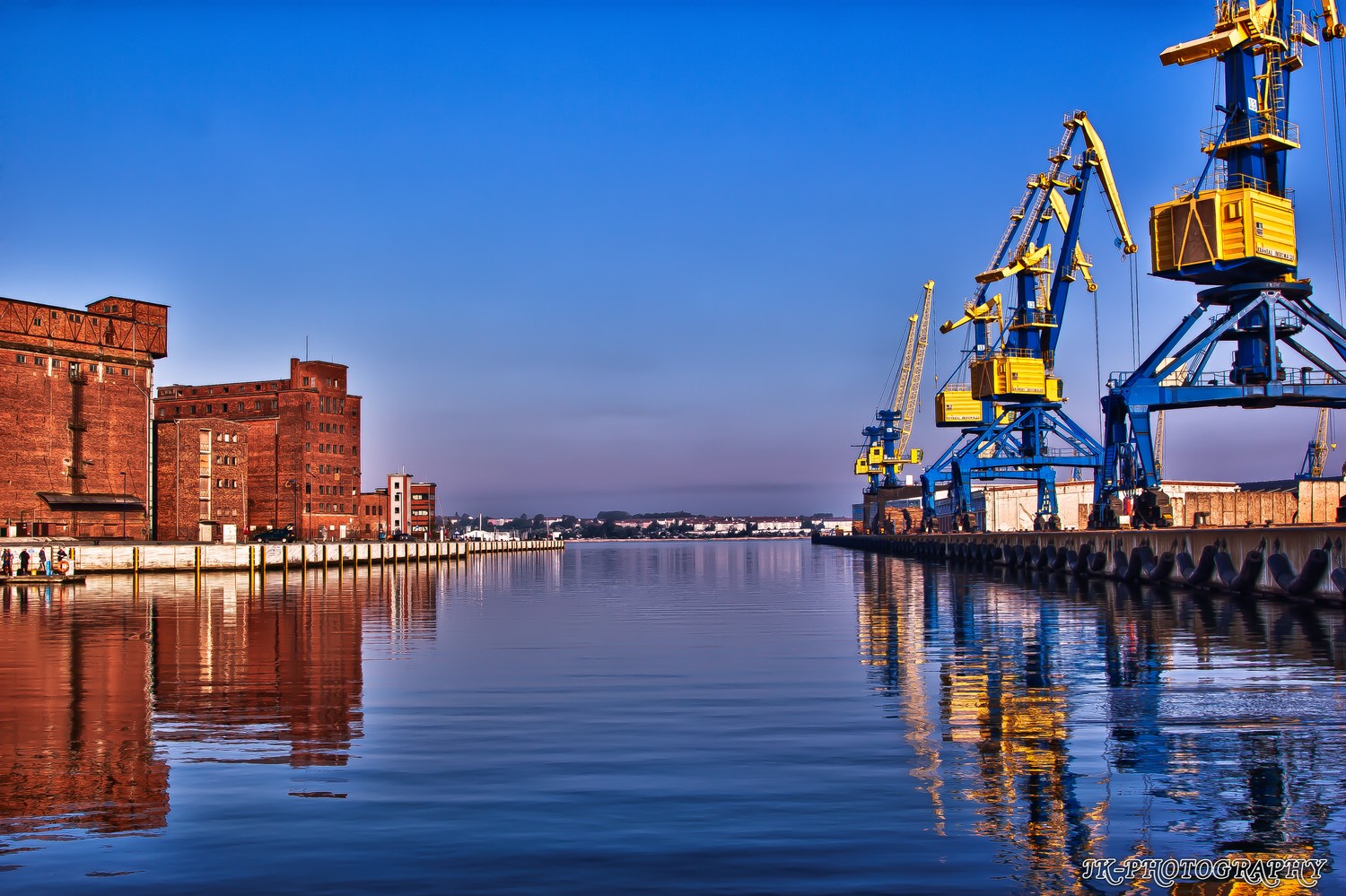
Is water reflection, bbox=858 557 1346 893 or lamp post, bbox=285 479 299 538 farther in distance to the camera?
lamp post, bbox=285 479 299 538

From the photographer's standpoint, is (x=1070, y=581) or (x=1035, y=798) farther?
(x=1070, y=581)

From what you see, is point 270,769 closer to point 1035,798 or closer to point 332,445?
point 1035,798

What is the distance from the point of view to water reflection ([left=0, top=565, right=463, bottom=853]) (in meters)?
11.0

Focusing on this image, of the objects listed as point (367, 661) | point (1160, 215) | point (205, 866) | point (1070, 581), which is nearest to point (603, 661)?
point (367, 661)

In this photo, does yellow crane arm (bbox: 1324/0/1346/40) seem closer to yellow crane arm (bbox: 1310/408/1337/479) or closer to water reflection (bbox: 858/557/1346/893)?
water reflection (bbox: 858/557/1346/893)

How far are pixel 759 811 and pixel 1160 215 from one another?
5239cm

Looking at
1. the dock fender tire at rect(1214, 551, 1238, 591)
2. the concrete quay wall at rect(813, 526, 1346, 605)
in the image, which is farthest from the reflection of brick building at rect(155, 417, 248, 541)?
the dock fender tire at rect(1214, 551, 1238, 591)

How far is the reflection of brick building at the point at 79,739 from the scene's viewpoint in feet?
33.4

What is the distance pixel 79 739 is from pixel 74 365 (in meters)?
87.9

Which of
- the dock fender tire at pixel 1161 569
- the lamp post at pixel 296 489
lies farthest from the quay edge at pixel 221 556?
the dock fender tire at pixel 1161 569

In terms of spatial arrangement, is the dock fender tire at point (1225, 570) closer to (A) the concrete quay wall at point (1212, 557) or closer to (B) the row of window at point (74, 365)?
(A) the concrete quay wall at point (1212, 557)

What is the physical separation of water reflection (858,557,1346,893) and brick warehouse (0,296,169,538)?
258ft

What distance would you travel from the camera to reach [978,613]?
33.8 meters

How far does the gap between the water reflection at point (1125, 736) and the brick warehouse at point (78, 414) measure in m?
78.5
